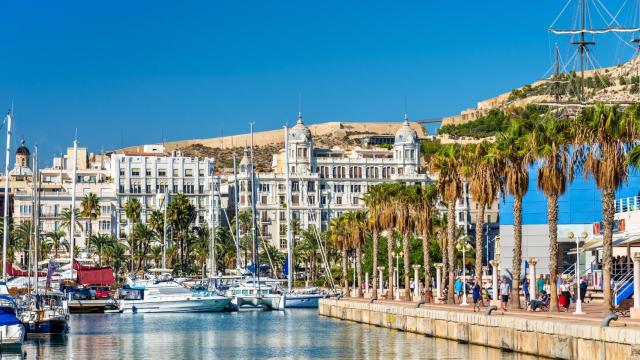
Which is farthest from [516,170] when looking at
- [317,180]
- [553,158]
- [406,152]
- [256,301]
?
[406,152]

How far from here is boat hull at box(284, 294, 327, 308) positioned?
378ft

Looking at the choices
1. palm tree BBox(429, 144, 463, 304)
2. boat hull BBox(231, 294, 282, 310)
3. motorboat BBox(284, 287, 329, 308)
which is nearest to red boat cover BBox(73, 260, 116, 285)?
boat hull BBox(231, 294, 282, 310)

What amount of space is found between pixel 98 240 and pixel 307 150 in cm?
4427

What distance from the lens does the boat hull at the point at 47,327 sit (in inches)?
2680

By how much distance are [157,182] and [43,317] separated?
118m

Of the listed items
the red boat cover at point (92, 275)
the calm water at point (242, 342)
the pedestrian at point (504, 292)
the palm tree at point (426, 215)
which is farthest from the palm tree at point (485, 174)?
the red boat cover at point (92, 275)

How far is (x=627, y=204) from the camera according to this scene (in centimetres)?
8419

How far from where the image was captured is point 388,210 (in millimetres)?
89625

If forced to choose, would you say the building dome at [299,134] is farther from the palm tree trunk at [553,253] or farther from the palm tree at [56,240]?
the palm tree trunk at [553,253]

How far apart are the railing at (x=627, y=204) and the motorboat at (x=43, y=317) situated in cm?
3507

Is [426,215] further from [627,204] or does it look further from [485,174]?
[485,174]

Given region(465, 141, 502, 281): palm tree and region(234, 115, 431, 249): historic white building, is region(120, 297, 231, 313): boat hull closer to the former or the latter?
region(465, 141, 502, 281): palm tree

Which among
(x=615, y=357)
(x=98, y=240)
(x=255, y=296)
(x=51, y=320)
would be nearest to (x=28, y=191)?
(x=98, y=240)

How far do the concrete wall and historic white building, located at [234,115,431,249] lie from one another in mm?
109458
